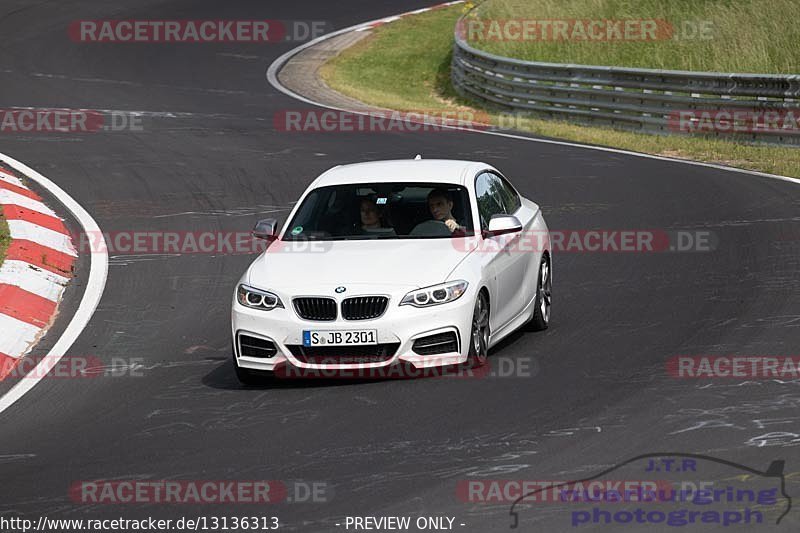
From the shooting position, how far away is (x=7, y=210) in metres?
15.7

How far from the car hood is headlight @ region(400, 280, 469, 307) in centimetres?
5

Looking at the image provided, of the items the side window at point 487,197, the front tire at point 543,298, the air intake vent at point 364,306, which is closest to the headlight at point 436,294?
the air intake vent at point 364,306

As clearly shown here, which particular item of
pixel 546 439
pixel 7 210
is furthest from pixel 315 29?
pixel 546 439

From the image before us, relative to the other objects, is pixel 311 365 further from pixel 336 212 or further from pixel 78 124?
pixel 78 124

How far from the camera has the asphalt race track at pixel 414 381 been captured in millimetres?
7688

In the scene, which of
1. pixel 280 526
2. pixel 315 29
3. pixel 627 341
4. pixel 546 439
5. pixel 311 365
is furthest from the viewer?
pixel 315 29

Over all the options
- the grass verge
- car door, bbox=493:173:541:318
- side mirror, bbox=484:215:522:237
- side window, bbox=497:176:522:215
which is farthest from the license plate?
the grass verge

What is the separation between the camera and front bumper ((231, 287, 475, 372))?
31.3ft

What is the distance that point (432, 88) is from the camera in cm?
3372

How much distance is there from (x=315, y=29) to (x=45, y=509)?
3420 cm

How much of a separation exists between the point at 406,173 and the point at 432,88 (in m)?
22.8

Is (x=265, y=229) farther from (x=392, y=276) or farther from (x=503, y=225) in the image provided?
(x=503, y=225)

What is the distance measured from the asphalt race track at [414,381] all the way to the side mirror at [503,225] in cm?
91

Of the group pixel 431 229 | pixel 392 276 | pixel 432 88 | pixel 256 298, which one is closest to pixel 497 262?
pixel 431 229
